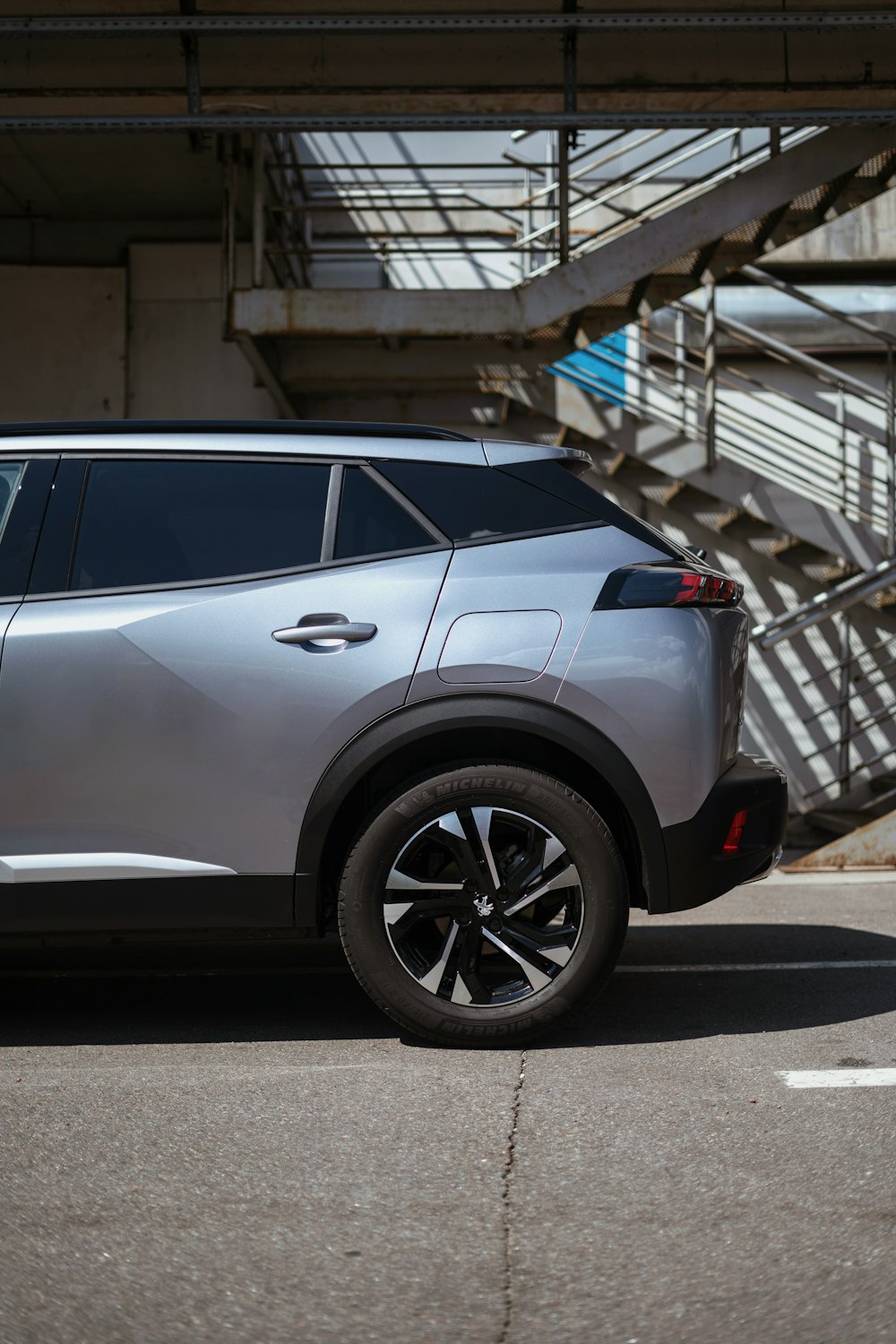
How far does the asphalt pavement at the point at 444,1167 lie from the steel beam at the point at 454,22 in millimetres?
6092

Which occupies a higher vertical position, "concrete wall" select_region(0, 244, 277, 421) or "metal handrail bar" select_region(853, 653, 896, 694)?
"concrete wall" select_region(0, 244, 277, 421)

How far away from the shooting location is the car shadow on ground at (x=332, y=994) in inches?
170

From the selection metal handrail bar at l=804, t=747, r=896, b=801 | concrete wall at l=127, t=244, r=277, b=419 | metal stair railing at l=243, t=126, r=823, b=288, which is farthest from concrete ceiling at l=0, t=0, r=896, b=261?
metal handrail bar at l=804, t=747, r=896, b=801

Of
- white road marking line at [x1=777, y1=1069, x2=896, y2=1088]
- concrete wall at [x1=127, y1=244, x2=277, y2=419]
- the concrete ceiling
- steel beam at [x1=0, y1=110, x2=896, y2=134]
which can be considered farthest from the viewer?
concrete wall at [x1=127, y1=244, x2=277, y2=419]

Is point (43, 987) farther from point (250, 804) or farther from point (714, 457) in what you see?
point (714, 457)

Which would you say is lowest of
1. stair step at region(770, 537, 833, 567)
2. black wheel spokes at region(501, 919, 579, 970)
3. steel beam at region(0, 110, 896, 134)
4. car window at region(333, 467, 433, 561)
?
stair step at region(770, 537, 833, 567)

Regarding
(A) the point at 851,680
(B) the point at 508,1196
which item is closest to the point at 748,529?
(A) the point at 851,680

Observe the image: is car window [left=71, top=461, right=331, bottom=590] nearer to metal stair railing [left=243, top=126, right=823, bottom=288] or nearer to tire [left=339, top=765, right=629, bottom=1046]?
tire [left=339, top=765, right=629, bottom=1046]

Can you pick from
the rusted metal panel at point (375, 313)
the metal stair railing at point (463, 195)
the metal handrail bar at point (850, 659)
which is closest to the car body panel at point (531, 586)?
the rusted metal panel at point (375, 313)

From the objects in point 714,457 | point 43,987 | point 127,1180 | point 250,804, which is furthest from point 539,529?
point 714,457

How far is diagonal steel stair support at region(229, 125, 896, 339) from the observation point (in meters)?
9.44

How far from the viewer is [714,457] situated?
11242 millimetres

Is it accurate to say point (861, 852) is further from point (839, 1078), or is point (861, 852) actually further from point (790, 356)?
point (790, 356)

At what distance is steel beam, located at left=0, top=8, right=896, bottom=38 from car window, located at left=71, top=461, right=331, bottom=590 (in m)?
5.39
